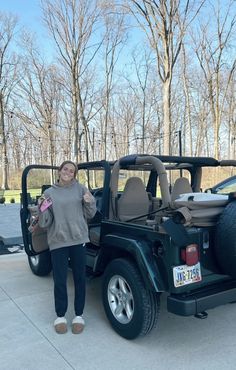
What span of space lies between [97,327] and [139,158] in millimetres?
1770

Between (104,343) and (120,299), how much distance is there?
1.38 feet

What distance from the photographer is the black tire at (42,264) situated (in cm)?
517

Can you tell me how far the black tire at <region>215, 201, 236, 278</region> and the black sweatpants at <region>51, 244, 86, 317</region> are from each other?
1.31 meters

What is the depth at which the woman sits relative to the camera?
341 centimetres

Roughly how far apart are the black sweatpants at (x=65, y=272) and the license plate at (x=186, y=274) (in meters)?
1.02

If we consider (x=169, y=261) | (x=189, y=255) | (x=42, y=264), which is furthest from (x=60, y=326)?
(x=42, y=264)

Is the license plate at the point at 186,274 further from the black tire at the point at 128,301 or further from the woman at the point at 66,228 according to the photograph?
the woman at the point at 66,228

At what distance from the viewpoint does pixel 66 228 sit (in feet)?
11.2

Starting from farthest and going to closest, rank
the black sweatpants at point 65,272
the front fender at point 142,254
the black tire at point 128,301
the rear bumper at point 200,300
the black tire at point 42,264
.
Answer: the black tire at point 42,264 < the black sweatpants at point 65,272 < the black tire at point 128,301 < the front fender at point 142,254 < the rear bumper at point 200,300

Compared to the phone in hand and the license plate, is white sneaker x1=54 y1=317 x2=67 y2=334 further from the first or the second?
the license plate

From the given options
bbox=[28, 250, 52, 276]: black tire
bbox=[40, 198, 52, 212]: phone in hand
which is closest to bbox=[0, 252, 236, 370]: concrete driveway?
bbox=[28, 250, 52, 276]: black tire

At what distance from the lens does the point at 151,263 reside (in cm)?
309

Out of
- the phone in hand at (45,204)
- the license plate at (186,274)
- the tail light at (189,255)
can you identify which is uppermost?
the phone in hand at (45,204)

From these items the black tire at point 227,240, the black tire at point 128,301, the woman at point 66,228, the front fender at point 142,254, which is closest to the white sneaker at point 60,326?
the woman at point 66,228
